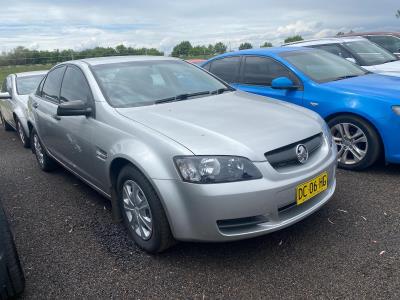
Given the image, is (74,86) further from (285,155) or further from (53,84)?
(285,155)

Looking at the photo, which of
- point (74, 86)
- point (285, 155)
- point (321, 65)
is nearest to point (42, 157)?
point (74, 86)

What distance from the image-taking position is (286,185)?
251 centimetres

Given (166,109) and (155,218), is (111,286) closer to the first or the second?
(155,218)

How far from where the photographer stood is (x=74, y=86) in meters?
3.85

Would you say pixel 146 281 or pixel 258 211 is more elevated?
pixel 258 211

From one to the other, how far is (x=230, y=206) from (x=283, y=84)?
273cm

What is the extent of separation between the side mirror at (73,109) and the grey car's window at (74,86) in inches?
7.1

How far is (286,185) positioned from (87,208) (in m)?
2.17

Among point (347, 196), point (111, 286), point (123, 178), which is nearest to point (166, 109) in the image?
point (123, 178)

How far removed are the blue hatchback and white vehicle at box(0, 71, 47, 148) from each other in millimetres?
3518

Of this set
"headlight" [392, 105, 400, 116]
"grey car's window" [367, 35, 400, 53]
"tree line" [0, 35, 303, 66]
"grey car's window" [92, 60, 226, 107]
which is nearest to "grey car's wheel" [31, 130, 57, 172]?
"grey car's window" [92, 60, 226, 107]

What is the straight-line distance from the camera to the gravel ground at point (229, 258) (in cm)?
241

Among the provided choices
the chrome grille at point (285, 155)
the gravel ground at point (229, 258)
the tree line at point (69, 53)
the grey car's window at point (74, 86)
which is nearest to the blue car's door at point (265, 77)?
the gravel ground at point (229, 258)

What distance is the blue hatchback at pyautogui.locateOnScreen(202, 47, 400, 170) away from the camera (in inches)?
156
